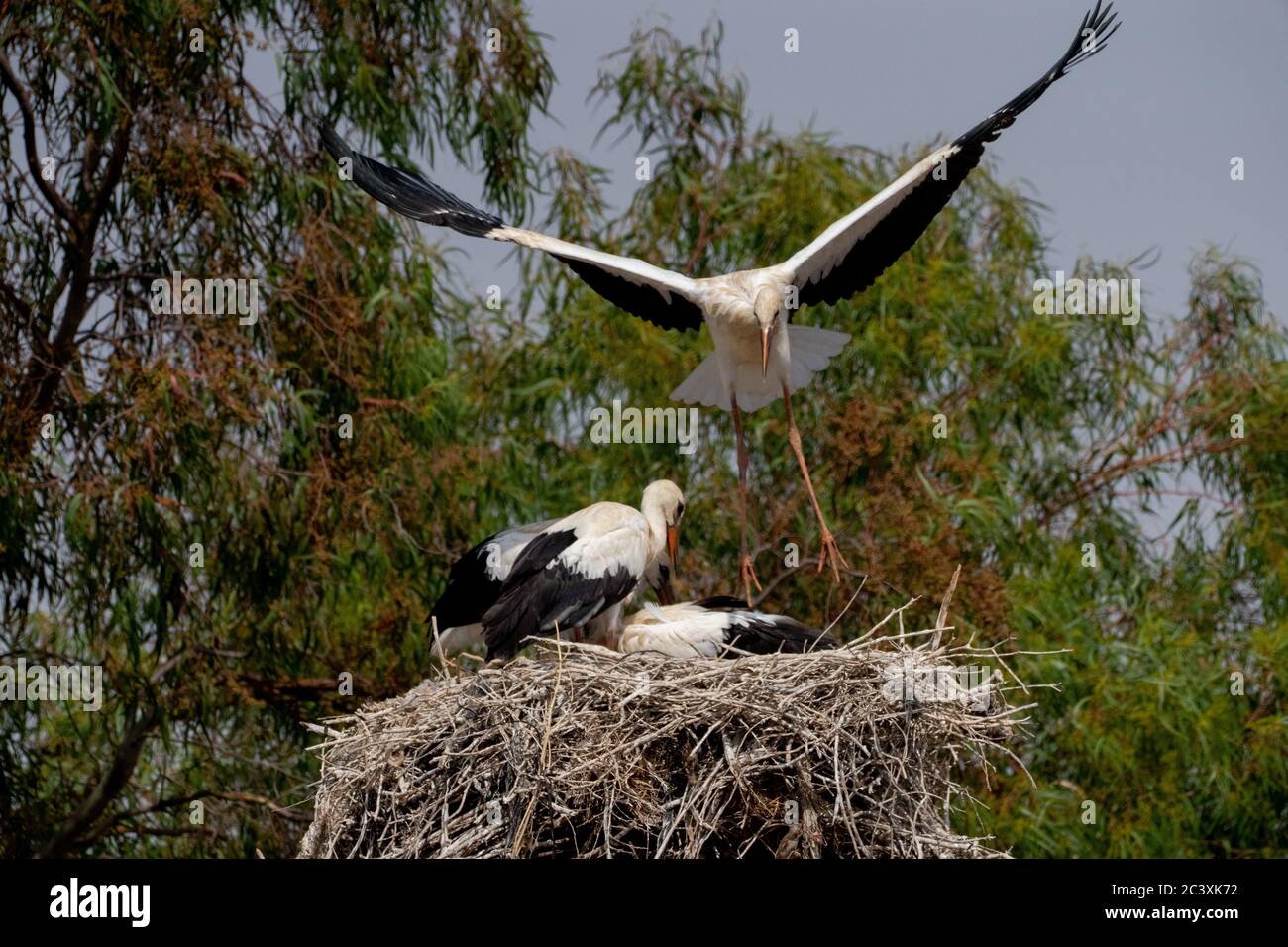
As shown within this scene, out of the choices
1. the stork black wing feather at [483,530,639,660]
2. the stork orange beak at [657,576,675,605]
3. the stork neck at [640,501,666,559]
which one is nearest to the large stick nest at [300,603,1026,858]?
the stork black wing feather at [483,530,639,660]

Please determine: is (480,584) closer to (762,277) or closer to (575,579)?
(575,579)

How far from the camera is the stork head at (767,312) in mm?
6922

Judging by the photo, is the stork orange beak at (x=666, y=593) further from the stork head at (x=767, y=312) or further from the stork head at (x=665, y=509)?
the stork head at (x=767, y=312)

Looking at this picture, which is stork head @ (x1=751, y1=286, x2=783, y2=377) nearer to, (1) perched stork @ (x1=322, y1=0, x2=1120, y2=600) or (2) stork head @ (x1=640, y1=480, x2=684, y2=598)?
(1) perched stork @ (x1=322, y1=0, x2=1120, y2=600)

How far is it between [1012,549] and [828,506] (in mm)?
995

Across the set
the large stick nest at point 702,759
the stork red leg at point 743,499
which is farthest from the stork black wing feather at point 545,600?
the stork red leg at point 743,499

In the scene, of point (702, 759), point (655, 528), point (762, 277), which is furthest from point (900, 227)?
point (702, 759)

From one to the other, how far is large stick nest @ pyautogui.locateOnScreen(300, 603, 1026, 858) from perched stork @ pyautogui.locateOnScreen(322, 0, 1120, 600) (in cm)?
155

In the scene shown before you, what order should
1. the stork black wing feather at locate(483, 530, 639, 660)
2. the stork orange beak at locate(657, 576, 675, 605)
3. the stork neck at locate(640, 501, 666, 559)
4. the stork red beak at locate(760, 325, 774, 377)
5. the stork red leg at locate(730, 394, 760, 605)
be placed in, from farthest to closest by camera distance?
the stork red leg at locate(730, 394, 760, 605), the stork orange beak at locate(657, 576, 675, 605), the stork red beak at locate(760, 325, 774, 377), the stork neck at locate(640, 501, 666, 559), the stork black wing feather at locate(483, 530, 639, 660)

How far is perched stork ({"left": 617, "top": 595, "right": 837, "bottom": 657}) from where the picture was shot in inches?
243

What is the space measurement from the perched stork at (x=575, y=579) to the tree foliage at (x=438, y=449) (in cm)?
189

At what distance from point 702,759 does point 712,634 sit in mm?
933

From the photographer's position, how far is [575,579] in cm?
620
